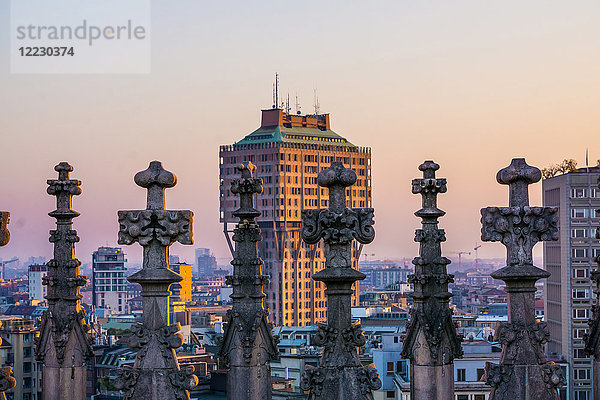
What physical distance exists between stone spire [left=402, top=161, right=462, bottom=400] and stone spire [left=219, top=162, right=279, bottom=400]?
2.13 meters

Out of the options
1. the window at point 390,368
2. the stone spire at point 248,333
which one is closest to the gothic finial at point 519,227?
the stone spire at point 248,333

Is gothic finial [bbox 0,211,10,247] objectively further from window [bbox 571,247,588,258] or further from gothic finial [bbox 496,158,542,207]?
window [bbox 571,247,588,258]

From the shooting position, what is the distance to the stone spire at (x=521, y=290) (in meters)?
16.4

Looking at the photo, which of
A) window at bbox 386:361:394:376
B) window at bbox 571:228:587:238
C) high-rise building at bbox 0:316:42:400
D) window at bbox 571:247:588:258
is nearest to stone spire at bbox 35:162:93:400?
high-rise building at bbox 0:316:42:400

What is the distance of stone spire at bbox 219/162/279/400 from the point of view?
19.3 meters

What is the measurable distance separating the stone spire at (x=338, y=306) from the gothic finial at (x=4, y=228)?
3.70m

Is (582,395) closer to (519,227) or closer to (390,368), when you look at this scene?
(390,368)

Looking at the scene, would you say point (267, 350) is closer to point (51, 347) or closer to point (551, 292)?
point (51, 347)

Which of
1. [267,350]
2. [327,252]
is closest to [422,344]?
[267,350]

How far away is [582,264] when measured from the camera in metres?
130

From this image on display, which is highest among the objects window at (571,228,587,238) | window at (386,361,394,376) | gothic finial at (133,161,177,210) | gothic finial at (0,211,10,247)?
window at (571,228,587,238)

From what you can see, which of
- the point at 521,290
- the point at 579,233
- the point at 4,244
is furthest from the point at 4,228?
the point at 579,233

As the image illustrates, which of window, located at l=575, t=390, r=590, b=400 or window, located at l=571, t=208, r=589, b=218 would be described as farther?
window, located at l=571, t=208, r=589, b=218

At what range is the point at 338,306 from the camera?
16.3 m
